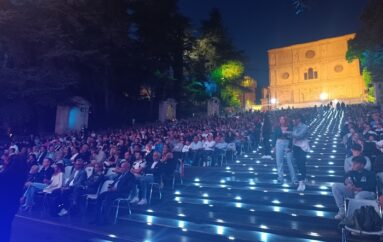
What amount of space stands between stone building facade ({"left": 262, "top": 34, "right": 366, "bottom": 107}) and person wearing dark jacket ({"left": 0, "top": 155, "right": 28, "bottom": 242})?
57.2 m

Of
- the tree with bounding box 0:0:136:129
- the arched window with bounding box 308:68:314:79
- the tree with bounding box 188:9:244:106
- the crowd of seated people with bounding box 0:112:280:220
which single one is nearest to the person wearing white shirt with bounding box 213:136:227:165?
the crowd of seated people with bounding box 0:112:280:220

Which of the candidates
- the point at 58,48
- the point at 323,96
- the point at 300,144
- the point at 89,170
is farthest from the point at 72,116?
the point at 323,96

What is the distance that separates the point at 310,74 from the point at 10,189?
2657 inches

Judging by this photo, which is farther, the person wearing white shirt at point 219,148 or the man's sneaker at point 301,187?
the person wearing white shirt at point 219,148

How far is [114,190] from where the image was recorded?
7.33 metres

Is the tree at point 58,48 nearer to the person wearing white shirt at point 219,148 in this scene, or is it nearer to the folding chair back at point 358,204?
the person wearing white shirt at point 219,148

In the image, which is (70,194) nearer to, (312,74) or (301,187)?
(301,187)

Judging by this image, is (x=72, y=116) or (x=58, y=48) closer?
(x=58, y=48)

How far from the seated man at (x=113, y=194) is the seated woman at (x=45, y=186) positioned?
5.73ft

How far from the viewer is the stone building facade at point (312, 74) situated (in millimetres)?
58125

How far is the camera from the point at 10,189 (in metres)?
3.89

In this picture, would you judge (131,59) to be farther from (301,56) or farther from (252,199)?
(301,56)

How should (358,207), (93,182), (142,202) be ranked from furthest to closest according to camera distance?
(93,182)
(142,202)
(358,207)

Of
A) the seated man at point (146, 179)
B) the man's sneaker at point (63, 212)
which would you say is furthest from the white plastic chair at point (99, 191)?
the seated man at point (146, 179)
